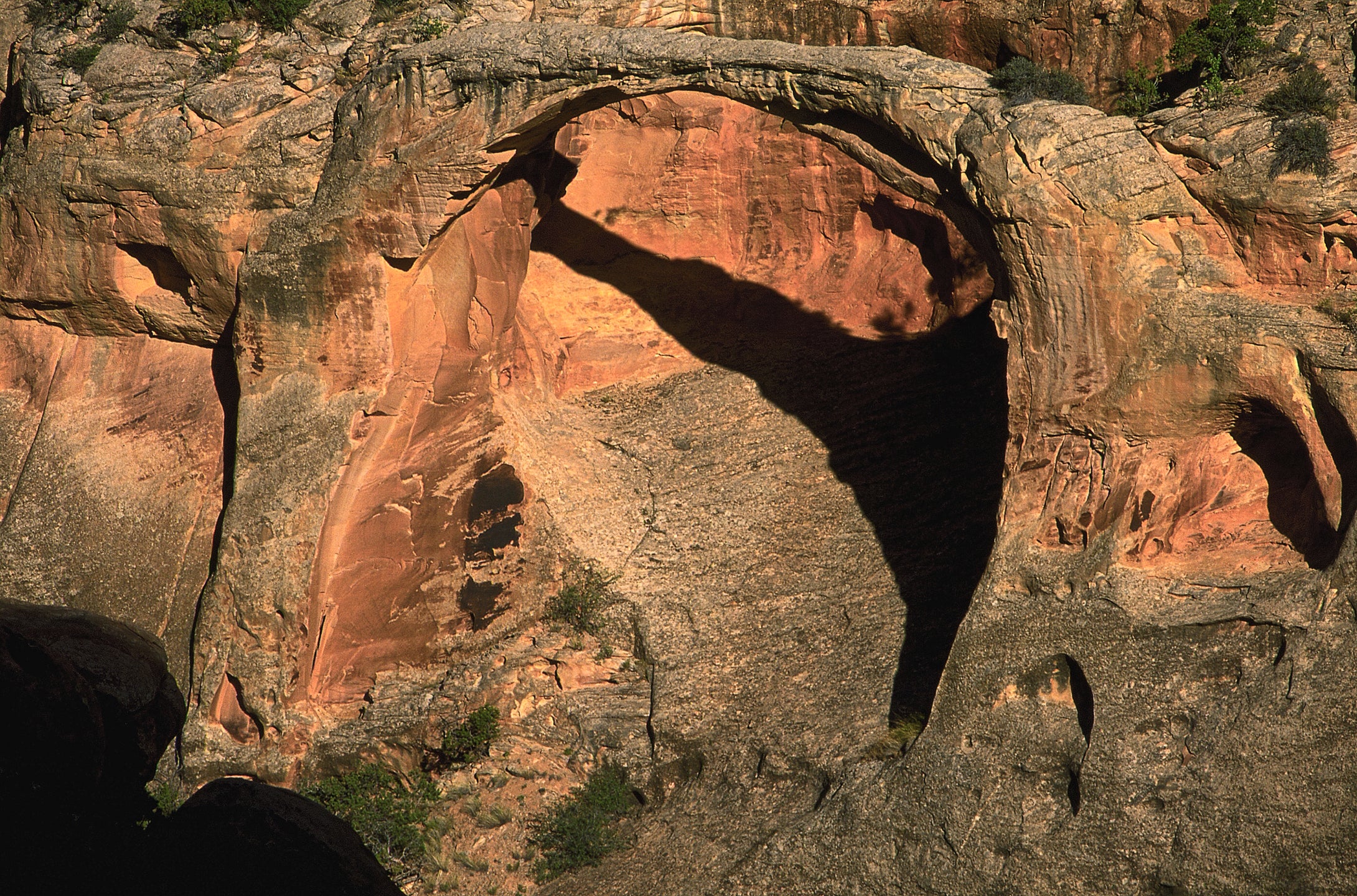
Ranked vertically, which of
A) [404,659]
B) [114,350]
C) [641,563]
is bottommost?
[404,659]

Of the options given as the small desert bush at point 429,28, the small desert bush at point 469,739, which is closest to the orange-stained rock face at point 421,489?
the small desert bush at point 469,739

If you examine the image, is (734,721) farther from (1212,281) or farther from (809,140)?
(809,140)

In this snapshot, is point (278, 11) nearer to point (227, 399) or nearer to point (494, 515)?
point (227, 399)

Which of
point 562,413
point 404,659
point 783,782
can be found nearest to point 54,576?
point 404,659

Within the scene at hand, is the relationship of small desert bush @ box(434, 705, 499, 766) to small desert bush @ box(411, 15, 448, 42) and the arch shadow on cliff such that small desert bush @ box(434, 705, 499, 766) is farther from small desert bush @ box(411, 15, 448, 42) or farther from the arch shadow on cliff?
small desert bush @ box(411, 15, 448, 42)

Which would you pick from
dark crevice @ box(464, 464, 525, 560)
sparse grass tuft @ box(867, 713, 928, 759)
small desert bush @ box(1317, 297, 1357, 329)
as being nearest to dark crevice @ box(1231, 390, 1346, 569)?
small desert bush @ box(1317, 297, 1357, 329)

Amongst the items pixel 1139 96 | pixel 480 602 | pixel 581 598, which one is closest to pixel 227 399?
pixel 480 602

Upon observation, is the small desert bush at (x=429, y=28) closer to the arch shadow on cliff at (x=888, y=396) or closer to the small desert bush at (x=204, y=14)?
the arch shadow on cliff at (x=888, y=396)
